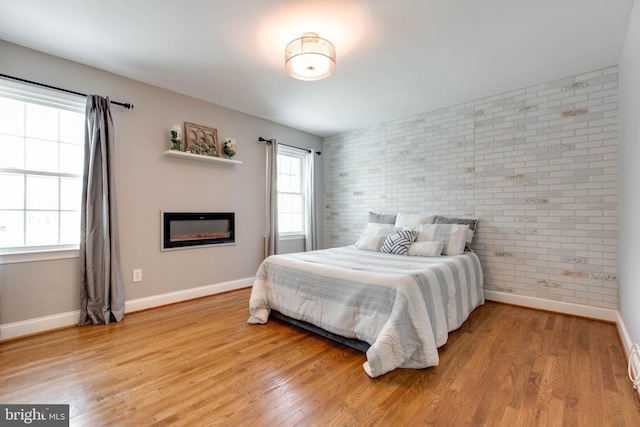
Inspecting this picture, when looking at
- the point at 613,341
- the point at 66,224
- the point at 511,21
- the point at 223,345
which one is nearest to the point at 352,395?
the point at 223,345

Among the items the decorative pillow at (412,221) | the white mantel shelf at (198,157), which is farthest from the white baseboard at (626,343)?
the white mantel shelf at (198,157)

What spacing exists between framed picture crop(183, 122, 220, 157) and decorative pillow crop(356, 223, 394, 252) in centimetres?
211

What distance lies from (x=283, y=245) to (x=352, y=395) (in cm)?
303

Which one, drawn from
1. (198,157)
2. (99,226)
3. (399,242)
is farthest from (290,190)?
(99,226)

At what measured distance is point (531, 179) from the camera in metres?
3.11

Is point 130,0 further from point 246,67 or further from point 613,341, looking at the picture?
point 613,341

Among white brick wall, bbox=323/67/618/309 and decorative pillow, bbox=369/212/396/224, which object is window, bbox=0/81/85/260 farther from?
white brick wall, bbox=323/67/618/309

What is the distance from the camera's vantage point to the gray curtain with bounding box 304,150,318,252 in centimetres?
473

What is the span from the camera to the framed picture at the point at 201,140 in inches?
133

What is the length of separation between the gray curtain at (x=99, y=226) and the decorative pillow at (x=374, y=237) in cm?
260

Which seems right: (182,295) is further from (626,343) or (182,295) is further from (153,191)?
(626,343)

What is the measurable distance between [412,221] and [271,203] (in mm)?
1946

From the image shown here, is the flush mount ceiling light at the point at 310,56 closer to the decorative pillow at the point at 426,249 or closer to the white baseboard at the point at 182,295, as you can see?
the decorative pillow at the point at 426,249

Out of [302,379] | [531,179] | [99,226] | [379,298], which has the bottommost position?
[302,379]
